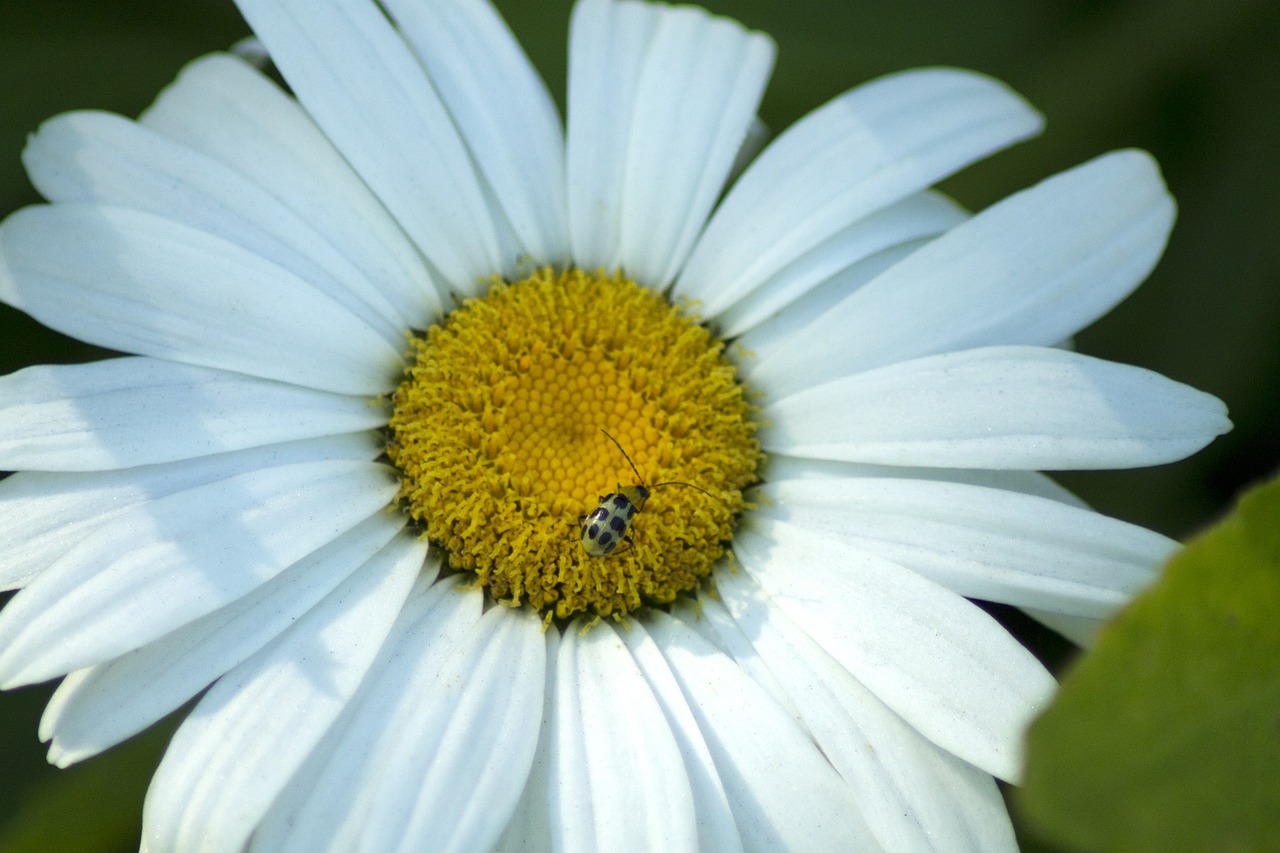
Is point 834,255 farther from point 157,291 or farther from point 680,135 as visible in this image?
point 157,291

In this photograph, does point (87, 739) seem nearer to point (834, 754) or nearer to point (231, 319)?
point (231, 319)

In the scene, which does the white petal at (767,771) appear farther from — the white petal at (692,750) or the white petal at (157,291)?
the white petal at (157,291)

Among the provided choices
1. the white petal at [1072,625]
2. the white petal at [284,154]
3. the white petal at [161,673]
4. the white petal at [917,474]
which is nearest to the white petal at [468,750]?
the white petal at [161,673]

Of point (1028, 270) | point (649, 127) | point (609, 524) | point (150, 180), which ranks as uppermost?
point (150, 180)

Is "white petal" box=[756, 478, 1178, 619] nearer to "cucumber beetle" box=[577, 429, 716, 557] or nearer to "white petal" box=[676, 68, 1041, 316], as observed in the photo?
"cucumber beetle" box=[577, 429, 716, 557]

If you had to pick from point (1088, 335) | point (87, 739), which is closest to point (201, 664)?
point (87, 739)

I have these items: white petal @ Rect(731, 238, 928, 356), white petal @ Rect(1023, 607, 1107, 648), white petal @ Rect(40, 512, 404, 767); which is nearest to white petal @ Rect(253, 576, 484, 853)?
white petal @ Rect(40, 512, 404, 767)

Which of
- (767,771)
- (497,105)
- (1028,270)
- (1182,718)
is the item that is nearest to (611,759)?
(767,771)
